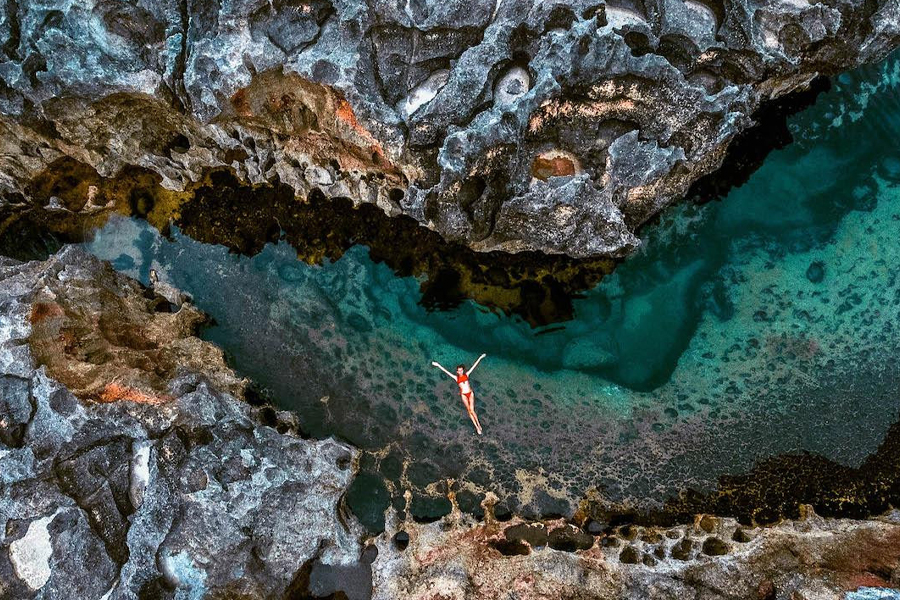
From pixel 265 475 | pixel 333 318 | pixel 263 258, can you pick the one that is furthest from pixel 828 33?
pixel 265 475

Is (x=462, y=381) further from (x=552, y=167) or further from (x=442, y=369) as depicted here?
(x=552, y=167)

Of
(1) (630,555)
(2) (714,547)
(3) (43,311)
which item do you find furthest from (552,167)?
(3) (43,311)

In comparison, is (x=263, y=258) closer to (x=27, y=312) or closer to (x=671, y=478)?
(x=27, y=312)

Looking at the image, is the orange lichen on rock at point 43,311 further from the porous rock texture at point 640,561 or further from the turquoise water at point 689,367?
the porous rock texture at point 640,561

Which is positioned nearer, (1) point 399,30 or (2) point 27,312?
(1) point 399,30

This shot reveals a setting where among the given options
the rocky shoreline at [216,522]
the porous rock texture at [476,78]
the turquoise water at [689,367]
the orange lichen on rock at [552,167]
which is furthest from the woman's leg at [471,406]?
the orange lichen on rock at [552,167]

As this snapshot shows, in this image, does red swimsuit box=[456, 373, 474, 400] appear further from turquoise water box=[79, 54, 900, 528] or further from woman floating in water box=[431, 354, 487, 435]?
turquoise water box=[79, 54, 900, 528]
